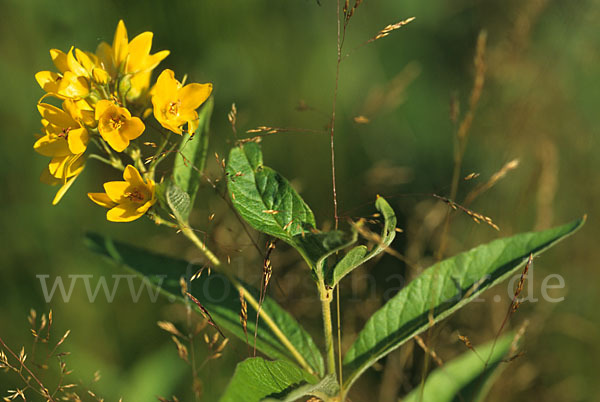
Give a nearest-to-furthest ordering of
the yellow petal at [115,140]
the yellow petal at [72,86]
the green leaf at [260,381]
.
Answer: the green leaf at [260,381] < the yellow petal at [115,140] < the yellow petal at [72,86]

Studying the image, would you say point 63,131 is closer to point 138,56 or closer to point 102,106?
point 102,106

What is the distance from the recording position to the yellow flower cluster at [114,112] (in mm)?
1481

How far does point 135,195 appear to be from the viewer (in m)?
1.54

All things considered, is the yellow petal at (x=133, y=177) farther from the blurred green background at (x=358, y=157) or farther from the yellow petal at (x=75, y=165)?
the blurred green background at (x=358, y=157)

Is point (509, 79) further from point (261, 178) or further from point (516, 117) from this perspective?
point (261, 178)

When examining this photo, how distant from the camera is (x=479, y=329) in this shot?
2764mm

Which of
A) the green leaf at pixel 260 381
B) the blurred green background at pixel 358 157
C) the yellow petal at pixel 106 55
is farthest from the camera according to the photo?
the blurred green background at pixel 358 157

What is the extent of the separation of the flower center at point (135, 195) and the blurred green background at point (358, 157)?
72 cm

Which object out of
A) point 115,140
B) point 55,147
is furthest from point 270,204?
point 55,147

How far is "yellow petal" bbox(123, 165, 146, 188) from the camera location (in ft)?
4.82

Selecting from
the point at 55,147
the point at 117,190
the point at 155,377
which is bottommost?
the point at 155,377

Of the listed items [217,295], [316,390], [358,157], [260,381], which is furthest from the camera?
[358,157]

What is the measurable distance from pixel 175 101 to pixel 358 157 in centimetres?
192

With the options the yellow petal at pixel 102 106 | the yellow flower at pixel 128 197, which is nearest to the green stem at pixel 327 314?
the yellow flower at pixel 128 197
